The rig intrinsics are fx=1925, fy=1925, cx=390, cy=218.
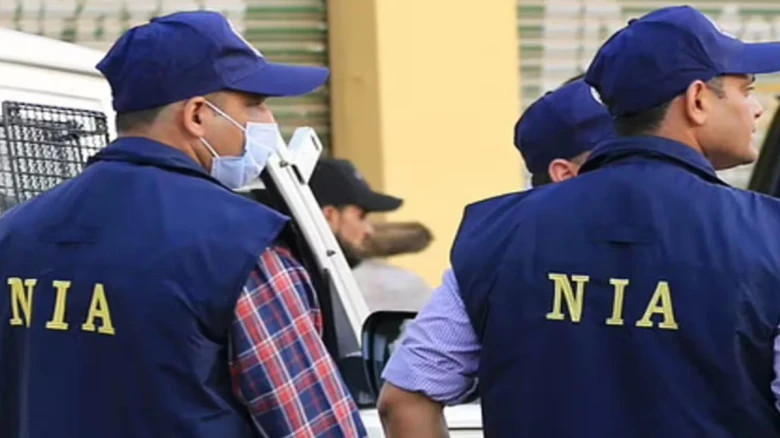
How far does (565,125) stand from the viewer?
402 centimetres

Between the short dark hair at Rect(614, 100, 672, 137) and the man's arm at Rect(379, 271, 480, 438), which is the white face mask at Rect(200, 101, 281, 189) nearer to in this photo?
the man's arm at Rect(379, 271, 480, 438)

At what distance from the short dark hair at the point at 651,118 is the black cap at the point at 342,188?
Answer: 2967 mm

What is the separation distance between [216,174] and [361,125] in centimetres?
506

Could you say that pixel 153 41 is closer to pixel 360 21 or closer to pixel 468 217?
pixel 468 217

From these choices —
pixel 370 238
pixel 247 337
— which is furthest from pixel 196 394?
pixel 370 238

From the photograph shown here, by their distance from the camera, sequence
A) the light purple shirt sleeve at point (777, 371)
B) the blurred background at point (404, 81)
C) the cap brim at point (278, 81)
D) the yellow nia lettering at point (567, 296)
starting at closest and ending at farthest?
the light purple shirt sleeve at point (777, 371) → the yellow nia lettering at point (567, 296) → the cap brim at point (278, 81) → the blurred background at point (404, 81)

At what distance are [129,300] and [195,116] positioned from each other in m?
0.36

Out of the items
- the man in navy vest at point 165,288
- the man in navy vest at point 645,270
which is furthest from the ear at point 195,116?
the man in navy vest at point 645,270

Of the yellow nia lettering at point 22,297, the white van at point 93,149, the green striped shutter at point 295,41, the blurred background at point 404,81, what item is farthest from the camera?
the green striped shutter at point 295,41

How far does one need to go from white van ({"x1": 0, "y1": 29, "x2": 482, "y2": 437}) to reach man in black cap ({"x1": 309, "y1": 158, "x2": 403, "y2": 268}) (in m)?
1.28

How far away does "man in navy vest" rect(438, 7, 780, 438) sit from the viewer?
2.97 m

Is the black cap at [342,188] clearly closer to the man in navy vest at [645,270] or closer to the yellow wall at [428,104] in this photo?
the yellow wall at [428,104]

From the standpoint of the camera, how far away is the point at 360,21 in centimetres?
841

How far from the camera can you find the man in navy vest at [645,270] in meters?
2.97
